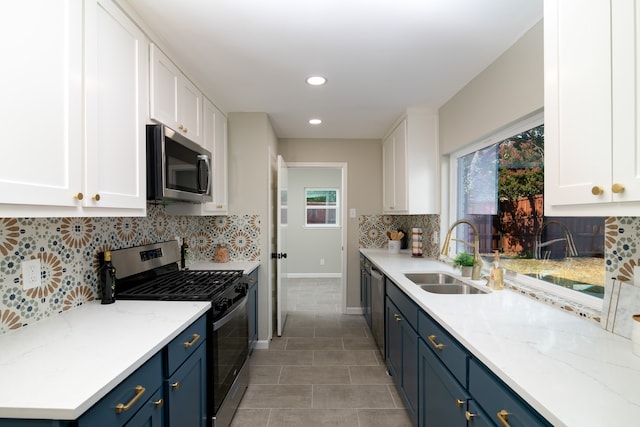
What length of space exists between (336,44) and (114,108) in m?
1.25

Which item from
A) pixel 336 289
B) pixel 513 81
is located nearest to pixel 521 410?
pixel 513 81

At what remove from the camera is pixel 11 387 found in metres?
0.88

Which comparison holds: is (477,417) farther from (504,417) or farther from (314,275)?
(314,275)

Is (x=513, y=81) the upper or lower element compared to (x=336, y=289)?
upper

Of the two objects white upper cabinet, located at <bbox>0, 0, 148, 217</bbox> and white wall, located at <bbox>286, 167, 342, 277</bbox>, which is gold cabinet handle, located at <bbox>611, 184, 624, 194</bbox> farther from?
white wall, located at <bbox>286, 167, 342, 277</bbox>

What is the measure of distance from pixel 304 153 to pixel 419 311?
116 inches

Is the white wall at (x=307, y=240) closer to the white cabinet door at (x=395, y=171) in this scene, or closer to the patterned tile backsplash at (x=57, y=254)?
the white cabinet door at (x=395, y=171)

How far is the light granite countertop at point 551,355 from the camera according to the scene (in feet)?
2.61

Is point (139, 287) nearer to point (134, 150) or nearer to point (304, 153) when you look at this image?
point (134, 150)

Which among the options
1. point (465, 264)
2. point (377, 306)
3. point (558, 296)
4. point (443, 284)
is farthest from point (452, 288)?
point (377, 306)

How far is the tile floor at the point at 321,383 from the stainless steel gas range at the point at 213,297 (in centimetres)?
21

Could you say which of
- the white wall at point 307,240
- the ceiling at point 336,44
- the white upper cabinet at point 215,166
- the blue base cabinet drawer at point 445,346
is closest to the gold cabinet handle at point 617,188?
the blue base cabinet drawer at point 445,346

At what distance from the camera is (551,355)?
1.07 meters

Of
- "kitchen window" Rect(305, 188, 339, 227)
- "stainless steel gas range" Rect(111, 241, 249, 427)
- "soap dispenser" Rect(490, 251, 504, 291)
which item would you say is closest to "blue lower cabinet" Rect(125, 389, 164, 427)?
"stainless steel gas range" Rect(111, 241, 249, 427)
